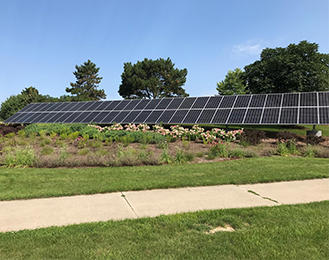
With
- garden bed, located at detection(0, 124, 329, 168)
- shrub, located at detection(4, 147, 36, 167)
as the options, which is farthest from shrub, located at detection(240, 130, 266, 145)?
shrub, located at detection(4, 147, 36, 167)

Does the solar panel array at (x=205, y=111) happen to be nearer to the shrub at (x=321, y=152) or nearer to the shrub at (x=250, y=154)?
the shrub at (x=321, y=152)

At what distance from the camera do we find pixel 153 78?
5081cm

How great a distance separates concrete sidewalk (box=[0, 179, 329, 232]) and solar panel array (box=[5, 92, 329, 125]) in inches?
365

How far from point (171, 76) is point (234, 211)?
49328mm

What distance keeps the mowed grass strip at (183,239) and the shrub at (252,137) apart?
9.19 metres

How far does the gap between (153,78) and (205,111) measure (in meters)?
34.4

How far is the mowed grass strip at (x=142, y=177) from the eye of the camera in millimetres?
6425

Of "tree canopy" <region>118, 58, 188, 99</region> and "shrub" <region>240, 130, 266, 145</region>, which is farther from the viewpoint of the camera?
"tree canopy" <region>118, 58, 188, 99</region>

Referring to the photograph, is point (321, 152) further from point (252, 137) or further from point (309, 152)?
point (252, 137)

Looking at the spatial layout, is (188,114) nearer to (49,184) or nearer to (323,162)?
(323,162)

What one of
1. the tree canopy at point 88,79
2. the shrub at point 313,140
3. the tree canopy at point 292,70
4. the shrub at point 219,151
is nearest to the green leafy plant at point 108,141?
the shrub at point 219,151

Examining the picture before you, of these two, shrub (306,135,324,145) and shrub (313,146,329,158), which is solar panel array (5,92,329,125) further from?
shrub (313,146,329,158)

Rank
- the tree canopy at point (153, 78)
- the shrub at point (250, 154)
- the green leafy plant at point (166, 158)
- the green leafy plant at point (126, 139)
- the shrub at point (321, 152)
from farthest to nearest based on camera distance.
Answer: the tree canopy at point (153, 78) → the green leafy plant at point (126, 139) → the shrub at point (321, 152) → the shrub at point (250, 154) → the green leafy plant at point (166, 158)

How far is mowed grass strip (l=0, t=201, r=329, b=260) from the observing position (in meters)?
3.32
